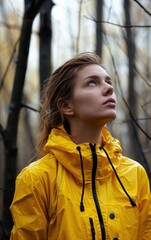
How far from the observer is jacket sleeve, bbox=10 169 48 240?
2.16m

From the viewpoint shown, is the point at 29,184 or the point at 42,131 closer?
the point at 29,184

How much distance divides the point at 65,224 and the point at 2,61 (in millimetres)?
10556

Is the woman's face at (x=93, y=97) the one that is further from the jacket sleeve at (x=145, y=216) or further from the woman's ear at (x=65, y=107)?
the jacket sleeve at (x=145, y=216)

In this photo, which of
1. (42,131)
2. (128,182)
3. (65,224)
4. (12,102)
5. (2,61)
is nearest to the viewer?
(65,224)

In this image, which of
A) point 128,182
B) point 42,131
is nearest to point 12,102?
point 42,131

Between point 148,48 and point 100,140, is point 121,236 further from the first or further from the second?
point 148,48

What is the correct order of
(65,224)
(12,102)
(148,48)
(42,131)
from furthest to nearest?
(148,48) → (12,102) → (42,131) → (65,224)

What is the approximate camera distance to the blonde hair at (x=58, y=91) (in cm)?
245

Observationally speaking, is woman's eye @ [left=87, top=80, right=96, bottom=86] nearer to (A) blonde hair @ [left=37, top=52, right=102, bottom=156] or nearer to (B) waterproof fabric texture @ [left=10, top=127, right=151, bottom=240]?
(A) blonde hair @ [left=37, top=52, right=102, bottom=156]

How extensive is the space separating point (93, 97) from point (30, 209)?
0.63 meters

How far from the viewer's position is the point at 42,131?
257cm

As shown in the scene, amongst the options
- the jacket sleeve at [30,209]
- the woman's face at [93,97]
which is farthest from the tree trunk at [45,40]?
the jacket sleeve at [30,209]

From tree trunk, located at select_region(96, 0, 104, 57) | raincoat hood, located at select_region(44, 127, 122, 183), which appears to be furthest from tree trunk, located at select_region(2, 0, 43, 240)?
tree trunk, located at select_region(96, 0, 104, 57)

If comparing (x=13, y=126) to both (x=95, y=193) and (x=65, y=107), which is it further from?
(x=95, y=193)
